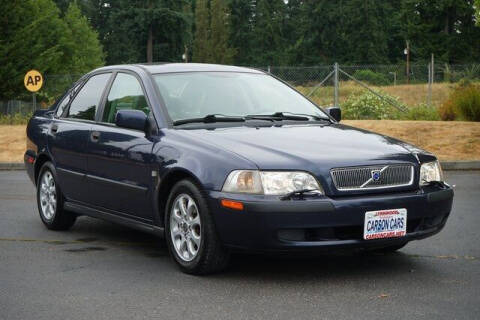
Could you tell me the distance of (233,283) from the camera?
619 centimetres

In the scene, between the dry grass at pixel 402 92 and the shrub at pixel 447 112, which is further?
the dry grass at pixel 402 92

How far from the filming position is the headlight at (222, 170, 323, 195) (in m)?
5.94

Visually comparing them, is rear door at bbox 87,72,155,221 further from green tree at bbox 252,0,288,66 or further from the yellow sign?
green tree at bbox 252,0,288,66

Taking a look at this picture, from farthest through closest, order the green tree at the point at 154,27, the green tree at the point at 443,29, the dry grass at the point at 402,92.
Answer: the green tree at the point at 154,27
the green tree at the point at 443,29
the dry grass at the point at 402,92

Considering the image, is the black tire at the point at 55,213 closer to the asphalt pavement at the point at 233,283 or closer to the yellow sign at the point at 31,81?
the asphalt pavement at the point at 233,283

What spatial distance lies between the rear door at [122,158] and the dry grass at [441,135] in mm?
9978

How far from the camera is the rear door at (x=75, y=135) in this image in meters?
7.99

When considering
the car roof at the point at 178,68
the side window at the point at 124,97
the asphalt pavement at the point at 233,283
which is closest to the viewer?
the asphalt pavement at the point at 233,283

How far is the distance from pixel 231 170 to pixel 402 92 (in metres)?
25.9

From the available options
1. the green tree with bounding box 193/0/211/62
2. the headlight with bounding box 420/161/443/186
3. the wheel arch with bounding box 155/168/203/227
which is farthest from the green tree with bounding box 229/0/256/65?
the headlight with bounding box 420/161/443/186

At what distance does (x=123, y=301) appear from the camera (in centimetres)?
567

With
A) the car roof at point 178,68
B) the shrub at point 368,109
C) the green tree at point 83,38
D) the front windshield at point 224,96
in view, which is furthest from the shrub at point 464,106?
the green tree at point 83,38

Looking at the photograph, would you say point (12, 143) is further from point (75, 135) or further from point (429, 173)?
point (429, 173)

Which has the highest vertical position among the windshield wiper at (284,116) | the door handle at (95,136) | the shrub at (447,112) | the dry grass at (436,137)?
the windshield wiper at (284,116)
